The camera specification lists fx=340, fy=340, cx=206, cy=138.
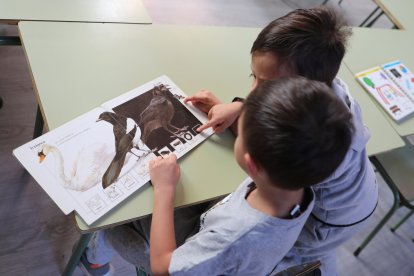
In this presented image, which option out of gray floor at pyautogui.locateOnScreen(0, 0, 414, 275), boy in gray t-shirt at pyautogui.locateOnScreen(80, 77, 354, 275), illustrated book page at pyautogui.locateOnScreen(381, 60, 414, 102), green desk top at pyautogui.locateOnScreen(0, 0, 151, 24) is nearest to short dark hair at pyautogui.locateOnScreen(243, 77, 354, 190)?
boy in gray t-shirt at pyautogui.locateOnScreen(80, 77, 354, 275)

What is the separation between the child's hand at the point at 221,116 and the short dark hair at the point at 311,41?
0.66 ft

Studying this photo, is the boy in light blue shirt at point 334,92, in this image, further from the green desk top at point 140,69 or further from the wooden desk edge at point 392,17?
the wooden desk edge at point 392,17

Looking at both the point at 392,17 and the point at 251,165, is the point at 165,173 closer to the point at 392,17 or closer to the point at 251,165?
the point at 251,165

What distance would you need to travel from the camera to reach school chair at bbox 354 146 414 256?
53.6 inches

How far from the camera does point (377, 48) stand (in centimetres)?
150

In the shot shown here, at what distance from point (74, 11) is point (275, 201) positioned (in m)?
0.93

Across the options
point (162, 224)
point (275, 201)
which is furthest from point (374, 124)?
point (162, 224)

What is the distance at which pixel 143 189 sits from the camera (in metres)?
0.80

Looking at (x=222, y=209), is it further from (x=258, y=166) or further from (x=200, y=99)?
(x=200, y=99)

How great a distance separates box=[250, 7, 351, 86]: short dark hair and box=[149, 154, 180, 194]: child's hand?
1.20 feet

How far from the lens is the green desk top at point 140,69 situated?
2.82 ft

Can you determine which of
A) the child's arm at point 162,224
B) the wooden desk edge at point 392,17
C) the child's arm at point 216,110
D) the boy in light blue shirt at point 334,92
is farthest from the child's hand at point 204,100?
the wooden desk edge at point 392,17

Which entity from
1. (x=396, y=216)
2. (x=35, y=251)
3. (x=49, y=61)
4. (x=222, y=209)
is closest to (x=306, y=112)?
(x=222, y=209)

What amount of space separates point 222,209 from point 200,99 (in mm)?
393
